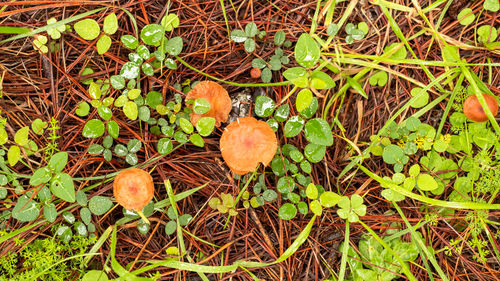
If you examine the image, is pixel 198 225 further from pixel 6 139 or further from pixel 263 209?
pixel 6 139

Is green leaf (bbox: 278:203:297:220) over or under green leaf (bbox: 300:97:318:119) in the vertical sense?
under

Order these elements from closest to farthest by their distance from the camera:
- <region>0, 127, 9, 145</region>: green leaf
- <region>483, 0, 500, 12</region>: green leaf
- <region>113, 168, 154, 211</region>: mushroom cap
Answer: <region>113, 168, 154, 211</region>: mushroom cap, <region>0, 127, 9, 145</region>: green leaf, <region>483, 0, 500, 12</region>: green leaf

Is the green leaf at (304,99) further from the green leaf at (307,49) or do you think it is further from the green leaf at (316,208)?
the green leaf at (316,208)

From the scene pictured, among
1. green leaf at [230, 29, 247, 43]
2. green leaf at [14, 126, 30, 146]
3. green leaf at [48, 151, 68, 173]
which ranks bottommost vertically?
green leaf at [48, 151, 68, 173]

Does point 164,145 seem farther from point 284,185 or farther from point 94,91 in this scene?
point 284,185

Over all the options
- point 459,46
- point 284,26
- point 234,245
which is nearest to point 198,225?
point 234,245

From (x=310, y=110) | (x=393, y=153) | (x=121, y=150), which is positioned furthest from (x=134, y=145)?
(x=393, y=153)

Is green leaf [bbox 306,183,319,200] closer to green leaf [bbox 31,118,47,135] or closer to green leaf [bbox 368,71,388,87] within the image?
green leaf [bbox 368,71,388,87]

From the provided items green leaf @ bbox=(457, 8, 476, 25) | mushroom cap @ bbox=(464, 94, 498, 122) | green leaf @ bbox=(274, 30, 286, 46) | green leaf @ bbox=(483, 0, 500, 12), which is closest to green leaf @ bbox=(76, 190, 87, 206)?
green leaf @ bbox=(274, 30, 286, 46)
